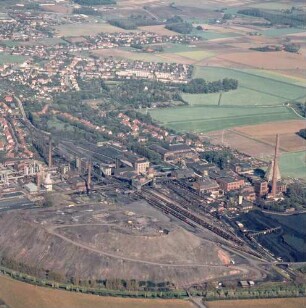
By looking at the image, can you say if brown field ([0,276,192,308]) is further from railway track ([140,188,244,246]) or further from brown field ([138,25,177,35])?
brown field ([138,25,177,35])

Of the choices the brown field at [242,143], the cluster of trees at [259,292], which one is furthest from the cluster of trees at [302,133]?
the cluster of trees at [259,292]

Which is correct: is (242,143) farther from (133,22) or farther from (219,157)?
(133,22)

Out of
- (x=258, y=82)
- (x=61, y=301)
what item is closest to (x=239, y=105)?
(x=258, y=82)

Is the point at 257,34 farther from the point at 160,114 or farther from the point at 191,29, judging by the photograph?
the point at 160,114

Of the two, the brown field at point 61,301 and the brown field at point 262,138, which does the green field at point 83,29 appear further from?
the brown field at point 61,301

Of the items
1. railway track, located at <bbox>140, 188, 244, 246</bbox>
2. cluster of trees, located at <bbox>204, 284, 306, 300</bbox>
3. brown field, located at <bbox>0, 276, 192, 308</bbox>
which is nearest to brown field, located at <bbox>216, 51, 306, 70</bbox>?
railway track, located at <bbox>140, 188, 244, 246</bbox>

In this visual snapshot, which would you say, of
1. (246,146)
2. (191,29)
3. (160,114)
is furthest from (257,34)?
(246,146)
